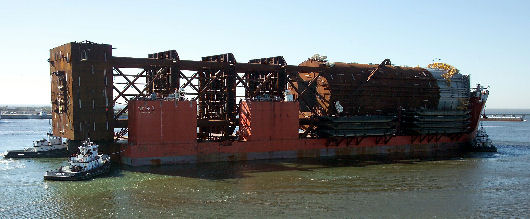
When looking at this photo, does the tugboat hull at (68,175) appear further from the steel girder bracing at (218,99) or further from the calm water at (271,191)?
the steel girder bracing at (218,99)

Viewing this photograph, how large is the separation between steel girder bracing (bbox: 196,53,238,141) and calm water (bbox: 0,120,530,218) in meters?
5.24

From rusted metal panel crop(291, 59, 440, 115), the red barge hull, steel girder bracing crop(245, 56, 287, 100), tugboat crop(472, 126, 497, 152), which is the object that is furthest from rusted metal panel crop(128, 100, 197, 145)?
tugboat crop(472, 126, 497, 152)

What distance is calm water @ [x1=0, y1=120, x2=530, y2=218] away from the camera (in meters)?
25.7

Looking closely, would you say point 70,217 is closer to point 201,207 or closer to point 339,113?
point 201,207

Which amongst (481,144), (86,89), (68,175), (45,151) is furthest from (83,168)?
(481,144)

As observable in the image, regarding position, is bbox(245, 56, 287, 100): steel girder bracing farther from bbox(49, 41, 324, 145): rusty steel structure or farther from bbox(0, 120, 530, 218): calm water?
bbox(0, 120, 530, 218): calm water

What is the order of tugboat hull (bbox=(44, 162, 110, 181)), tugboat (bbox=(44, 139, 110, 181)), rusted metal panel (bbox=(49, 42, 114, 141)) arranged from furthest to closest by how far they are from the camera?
rusted metal panel (bbox=(49, 42, 114, 141)) → tugboat (bbox=(44, 139, 110, 181)) → tugboat hull (bbox=(44, 162, 110, 181))

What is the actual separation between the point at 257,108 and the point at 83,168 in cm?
1681

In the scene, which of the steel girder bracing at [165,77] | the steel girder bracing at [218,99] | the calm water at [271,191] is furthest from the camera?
the steel girder bracing at [218,99]

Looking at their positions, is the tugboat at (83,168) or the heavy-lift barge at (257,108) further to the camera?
the heavy-lift barge at (257,108)

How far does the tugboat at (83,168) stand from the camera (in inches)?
1315

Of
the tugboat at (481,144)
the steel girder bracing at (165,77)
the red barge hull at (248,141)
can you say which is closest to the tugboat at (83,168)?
the red barge hull at (248,141)

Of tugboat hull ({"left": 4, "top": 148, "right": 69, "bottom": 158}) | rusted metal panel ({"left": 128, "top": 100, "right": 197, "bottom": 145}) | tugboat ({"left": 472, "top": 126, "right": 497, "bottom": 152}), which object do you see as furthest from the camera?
tugboat ({"left": 472, "top": 126, "right": 497, "bottom": 152})

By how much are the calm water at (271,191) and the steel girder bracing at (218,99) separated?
5241mm
